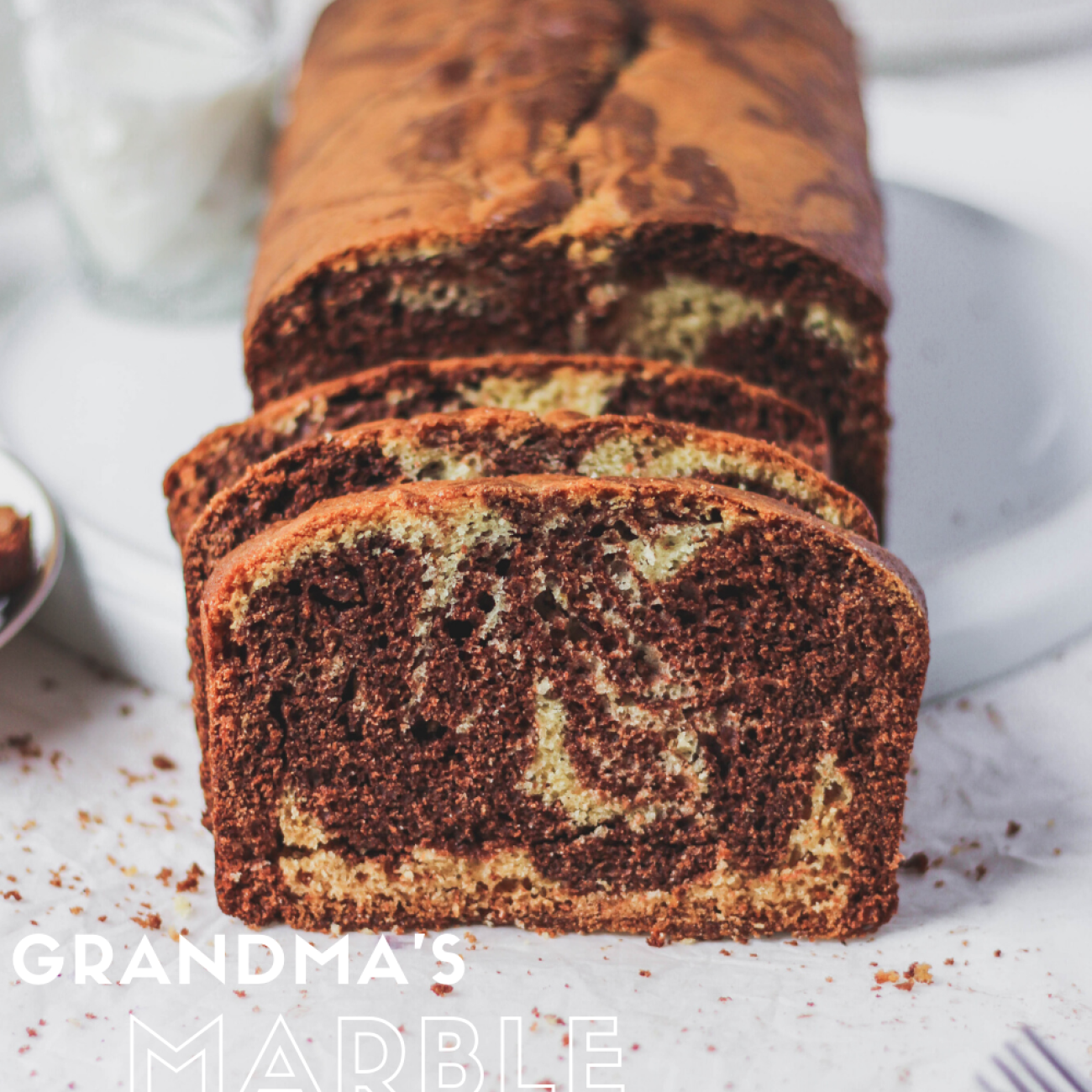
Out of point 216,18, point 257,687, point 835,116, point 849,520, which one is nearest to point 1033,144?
point 835,116

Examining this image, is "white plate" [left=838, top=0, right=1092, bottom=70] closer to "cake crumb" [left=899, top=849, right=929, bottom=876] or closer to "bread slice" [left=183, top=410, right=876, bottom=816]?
"bread slice" [left=183, top=410, right=876, bottom=816]

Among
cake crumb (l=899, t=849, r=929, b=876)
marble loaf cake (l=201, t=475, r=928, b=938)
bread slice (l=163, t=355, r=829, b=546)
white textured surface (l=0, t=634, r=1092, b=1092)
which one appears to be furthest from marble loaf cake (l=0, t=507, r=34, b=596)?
cake crumb (l=899, t=849, r=929, b=876)

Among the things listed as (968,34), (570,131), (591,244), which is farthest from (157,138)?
(968,34)

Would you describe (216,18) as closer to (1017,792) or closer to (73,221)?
(73,221)

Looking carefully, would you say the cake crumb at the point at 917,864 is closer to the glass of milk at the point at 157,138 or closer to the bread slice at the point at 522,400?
the bread slice at the point at 522,400

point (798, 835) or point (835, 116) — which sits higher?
point (835, 116)

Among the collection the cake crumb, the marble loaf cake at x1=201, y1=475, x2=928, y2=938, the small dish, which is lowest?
the cake crumb

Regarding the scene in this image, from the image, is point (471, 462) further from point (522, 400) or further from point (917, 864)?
point (917, 864)
